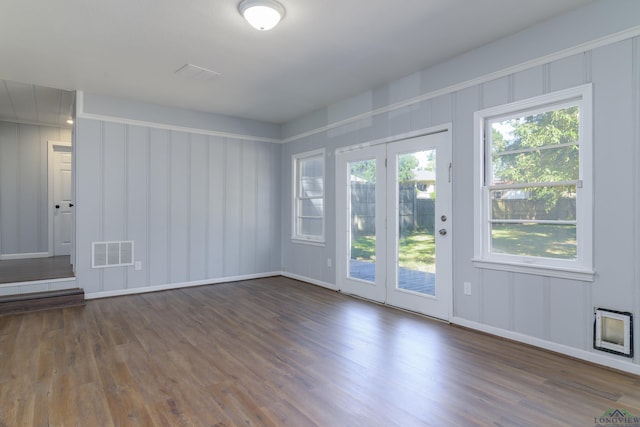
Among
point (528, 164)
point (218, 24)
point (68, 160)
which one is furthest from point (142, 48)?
point (68, 160)

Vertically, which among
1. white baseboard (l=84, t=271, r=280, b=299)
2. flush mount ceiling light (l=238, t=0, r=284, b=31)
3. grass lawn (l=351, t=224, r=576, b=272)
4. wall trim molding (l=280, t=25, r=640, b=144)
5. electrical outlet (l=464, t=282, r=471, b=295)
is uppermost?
flush mount ceiling light (l=238, t=0, r=284, b=31)

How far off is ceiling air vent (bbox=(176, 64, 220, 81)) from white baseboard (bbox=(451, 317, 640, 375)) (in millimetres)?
3809

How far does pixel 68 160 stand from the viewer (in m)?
6.97

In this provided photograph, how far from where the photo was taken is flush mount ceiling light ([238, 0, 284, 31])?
8.45 feet

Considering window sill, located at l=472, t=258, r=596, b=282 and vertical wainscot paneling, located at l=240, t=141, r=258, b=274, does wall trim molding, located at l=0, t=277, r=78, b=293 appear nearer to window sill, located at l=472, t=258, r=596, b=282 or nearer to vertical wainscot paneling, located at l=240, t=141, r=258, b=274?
vertical wainscot paneling, located at l=240, t=141, r=258, b=274

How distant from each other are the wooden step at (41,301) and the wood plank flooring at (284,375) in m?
0.16

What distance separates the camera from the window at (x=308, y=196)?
18.2ft

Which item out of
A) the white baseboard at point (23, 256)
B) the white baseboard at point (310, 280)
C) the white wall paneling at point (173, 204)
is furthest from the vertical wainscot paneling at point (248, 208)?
the white baseboard at point (23, 256)

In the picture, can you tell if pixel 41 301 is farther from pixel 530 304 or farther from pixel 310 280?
pixel 530 304

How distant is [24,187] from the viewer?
21.3 ft

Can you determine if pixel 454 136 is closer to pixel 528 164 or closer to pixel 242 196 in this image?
pixel 528 164

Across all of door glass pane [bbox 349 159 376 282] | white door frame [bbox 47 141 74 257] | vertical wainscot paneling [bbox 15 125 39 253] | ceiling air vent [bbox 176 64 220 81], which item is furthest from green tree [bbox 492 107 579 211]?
vertical wainscot paneling [bbox 15 125 39 253]

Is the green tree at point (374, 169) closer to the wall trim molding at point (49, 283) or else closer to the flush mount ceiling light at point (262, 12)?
the flush mount ceiling light at point (262, 12)

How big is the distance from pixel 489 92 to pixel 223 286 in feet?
14.4
